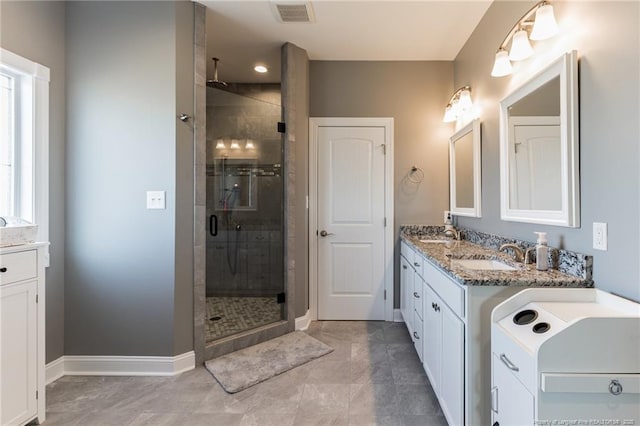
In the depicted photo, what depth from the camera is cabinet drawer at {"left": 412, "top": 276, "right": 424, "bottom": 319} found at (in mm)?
2211

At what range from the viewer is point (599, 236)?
4.18 feet

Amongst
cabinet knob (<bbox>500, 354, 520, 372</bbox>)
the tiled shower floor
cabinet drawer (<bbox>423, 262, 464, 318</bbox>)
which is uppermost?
cabinet drawer (<bbox>423, 262, 464, 318</bbox>)

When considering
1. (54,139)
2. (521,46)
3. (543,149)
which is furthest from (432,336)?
(54,139)

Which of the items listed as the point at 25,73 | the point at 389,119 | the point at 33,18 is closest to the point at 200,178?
the point at 25,73

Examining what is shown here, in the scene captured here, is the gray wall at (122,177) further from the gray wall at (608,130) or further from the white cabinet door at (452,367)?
the gray wall at (608,130)

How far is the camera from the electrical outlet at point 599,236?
125cm

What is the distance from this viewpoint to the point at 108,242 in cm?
217

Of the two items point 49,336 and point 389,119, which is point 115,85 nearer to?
point 49,336

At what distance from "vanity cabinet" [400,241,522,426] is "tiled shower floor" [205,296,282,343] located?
1.53 m

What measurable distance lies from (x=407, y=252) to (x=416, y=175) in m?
0.90

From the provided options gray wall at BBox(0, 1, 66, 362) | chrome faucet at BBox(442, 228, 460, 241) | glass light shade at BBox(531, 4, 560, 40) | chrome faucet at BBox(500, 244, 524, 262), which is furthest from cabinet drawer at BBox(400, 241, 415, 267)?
gray wall at BBox(0, 1, 66, 362)

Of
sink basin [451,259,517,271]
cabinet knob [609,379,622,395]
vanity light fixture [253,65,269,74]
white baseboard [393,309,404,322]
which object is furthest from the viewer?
vanity light fixture [253,65,269,74]

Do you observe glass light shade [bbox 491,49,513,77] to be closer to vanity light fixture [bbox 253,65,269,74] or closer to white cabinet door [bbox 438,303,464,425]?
white cabinet door [bbox 438,303,464,425]

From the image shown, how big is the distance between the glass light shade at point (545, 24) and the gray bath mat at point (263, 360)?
8.12ft
